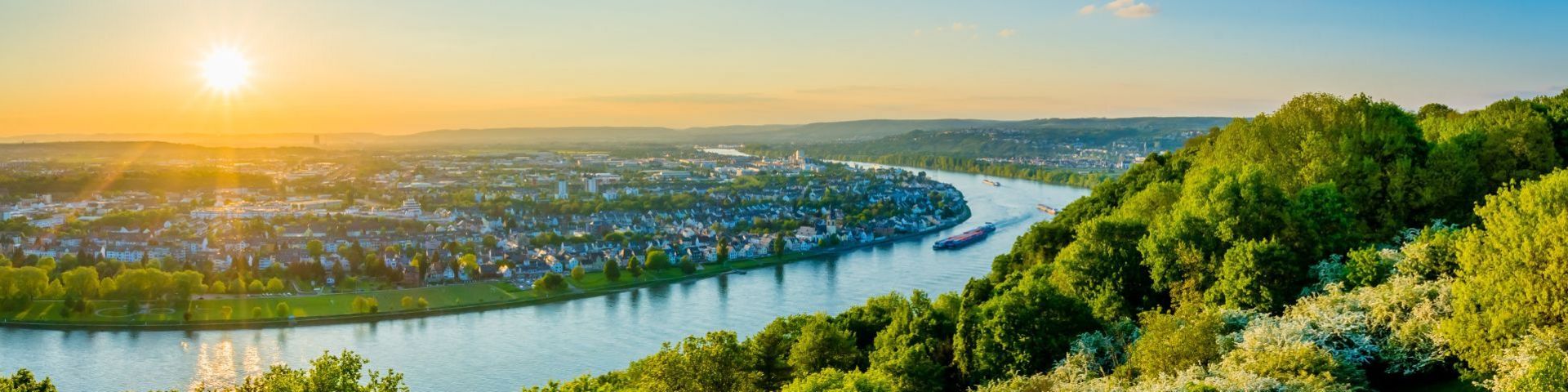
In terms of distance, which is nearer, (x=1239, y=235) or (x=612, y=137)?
(x=1239, y=235)

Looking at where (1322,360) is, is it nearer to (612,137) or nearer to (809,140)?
(809,140)

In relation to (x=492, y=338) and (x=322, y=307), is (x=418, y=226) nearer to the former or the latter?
(x=322, y=307)

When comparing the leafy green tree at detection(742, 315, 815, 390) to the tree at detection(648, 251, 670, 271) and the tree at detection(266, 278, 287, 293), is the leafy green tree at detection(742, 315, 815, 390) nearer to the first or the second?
the tree at detection(266, 278, 287, 293)

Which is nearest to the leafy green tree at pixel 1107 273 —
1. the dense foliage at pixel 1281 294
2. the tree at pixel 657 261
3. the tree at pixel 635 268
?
the dense foliage at pixel 1281 294

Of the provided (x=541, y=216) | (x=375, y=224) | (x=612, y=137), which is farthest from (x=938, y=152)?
A: (x=612, y=137)

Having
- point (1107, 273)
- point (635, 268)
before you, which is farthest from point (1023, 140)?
point (1107, 273)
